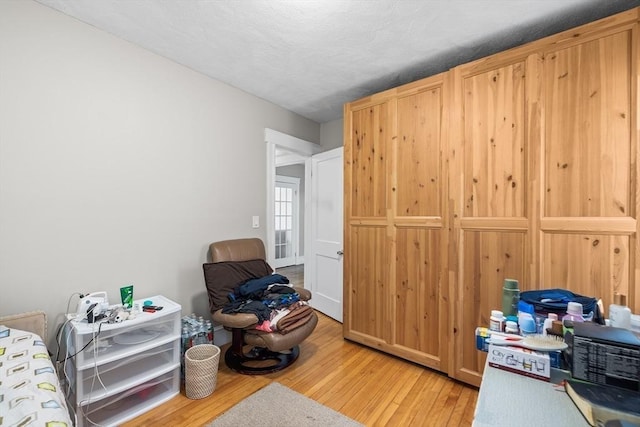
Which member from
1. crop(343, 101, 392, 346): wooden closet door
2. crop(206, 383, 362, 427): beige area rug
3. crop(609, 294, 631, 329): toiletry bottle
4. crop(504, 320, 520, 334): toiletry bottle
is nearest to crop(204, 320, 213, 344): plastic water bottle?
crop(206, 383, 362, 427): beige area rug

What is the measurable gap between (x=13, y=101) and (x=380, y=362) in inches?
124

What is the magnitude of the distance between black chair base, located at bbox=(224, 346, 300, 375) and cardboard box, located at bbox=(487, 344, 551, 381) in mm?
1720

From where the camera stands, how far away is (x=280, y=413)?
69.8 inches

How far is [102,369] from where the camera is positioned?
1684 millimetres

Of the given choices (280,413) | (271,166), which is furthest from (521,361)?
→ (271,166)

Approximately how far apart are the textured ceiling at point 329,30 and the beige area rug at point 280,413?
2530mm

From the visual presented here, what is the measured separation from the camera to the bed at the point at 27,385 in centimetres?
88

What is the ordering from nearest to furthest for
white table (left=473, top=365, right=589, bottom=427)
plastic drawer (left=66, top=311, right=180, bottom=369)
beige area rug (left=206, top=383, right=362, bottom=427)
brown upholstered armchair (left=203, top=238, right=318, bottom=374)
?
white table (left=473, top=365, right=589, bottom=427)
plastic drawer (left=66, top=311, right=180, bottom=369)
beige area rug (left=206, top=383, right=362, bottom=427)
brown upholstered armchair (left=203, top=238, right=318, bottom=374)

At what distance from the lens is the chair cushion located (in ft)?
7.47

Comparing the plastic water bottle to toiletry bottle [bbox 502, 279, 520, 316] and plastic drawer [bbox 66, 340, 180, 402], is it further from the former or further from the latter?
toiletry bottle [bbox 502, 279, 520, 316]

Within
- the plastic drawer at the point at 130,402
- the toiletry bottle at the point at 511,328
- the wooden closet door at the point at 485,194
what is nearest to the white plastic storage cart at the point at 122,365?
the plastic drawer at the point at 130,402

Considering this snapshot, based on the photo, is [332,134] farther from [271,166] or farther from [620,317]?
[620,317]

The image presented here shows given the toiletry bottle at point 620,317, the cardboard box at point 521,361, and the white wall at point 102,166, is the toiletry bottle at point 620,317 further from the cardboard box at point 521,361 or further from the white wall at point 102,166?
the white wall at point 102,166

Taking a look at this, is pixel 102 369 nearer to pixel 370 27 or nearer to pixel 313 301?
pixel 313 301
